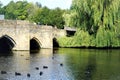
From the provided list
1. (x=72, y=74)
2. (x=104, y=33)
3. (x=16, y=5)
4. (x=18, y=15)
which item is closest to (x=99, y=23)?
(x=104, y=33)

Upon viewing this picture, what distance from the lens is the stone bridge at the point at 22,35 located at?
5231 cm

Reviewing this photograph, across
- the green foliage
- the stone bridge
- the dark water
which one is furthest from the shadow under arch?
the green foliage

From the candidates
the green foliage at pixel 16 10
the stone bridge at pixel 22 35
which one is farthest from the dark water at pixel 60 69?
the green foliage at pixel 16 10

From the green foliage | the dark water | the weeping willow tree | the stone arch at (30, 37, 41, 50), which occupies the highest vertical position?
the green foliage

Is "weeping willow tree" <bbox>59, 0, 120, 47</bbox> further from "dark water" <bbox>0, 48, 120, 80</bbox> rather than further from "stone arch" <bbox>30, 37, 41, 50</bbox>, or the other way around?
"dark water" <bbox>0, 48, 120, 80</bbox>

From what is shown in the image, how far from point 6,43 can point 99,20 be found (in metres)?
11.7

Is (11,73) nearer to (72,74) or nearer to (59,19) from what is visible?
(72,74)

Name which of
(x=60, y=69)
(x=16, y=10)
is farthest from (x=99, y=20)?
(x=16, y=10)

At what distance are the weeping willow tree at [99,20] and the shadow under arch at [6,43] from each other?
8.76m

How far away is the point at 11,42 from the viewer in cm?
5419

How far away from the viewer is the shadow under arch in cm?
5350

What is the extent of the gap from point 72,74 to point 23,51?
21559 millimetres

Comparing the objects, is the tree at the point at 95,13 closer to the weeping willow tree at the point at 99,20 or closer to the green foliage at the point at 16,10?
the weeping willow tree at the point at 99,20

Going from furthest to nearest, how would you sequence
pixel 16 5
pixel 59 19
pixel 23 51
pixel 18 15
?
pixel 16 5, pixel 18 15, pixel 59 19, pixel 23 51
